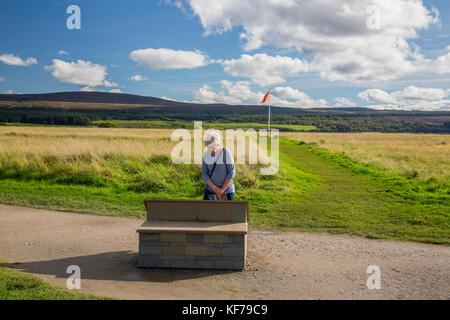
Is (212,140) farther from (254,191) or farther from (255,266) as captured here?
(254,191)

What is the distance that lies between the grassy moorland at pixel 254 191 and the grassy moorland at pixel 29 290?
15.2 ft

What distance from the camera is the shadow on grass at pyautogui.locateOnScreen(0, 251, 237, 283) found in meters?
5.31

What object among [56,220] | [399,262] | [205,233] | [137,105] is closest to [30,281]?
[205,233]

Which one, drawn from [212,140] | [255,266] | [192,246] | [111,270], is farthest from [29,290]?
[212,140]

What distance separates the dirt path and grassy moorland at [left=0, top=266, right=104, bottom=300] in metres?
0.29

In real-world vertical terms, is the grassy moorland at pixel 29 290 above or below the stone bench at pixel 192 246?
below

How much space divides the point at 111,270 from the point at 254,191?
22.7 ft

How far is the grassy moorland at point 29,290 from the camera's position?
4273 millimetres

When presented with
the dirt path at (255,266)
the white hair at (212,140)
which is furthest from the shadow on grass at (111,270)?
the white hair at (212,140)

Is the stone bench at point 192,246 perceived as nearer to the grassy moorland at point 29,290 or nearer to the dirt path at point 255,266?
the dirt path at point 255,266

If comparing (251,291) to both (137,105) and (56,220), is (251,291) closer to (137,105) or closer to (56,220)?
(56,220)

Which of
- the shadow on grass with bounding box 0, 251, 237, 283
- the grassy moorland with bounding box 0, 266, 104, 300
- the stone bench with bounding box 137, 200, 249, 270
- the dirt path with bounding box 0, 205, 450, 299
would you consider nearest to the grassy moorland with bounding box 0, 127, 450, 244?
the dirt path with bounding box 0, 205, 450, 299

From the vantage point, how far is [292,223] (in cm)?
880

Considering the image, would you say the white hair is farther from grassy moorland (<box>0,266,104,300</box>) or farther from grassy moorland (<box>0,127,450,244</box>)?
grassy moorland (<box>0,127,450,244</box>)
